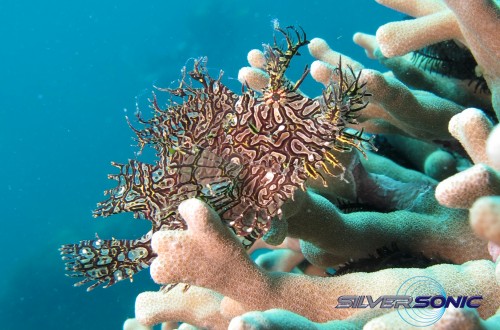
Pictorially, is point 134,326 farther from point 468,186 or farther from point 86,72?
point 86,72

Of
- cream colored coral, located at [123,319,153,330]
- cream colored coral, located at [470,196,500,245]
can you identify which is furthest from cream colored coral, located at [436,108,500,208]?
cream colored coral, located at [123,319,153,330]

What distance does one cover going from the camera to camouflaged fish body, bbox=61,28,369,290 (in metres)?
3.14

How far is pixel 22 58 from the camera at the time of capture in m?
54.6

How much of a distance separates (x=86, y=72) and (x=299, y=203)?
5480 centimetres

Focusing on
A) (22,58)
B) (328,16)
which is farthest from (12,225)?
(328,16)

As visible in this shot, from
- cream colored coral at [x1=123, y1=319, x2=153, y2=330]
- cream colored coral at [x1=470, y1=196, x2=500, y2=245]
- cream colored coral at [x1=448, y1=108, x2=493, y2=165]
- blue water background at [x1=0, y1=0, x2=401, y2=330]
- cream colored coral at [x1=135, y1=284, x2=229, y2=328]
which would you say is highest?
blue water background at [x1=0, y1=0, x2=401, y2=330]

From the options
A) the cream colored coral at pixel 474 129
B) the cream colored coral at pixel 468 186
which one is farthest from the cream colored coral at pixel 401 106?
the cream colored coral at pixel 468 186

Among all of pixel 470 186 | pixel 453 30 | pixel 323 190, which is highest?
pixel 453 30

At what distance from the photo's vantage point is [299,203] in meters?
3.54

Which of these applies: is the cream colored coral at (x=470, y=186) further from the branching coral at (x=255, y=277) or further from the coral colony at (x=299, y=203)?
the branching coral at (x=255, y=277)

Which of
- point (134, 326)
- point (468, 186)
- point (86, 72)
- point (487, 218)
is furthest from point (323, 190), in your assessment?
point (86, 72)

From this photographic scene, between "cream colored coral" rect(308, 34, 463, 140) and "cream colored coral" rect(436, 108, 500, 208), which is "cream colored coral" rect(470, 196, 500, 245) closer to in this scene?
"cream colored coral" rect(436, 108, 500, 208)

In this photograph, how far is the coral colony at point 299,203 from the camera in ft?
8.87

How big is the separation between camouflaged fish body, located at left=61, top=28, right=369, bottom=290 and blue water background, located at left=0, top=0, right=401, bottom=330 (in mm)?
24995
